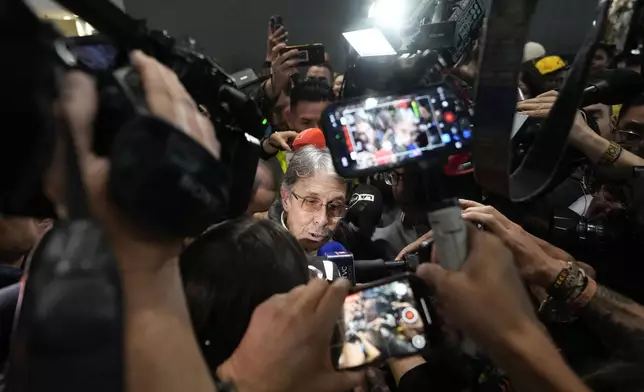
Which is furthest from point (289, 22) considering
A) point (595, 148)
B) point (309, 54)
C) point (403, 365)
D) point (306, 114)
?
point (403, 365)

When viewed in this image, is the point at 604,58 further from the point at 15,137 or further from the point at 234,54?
the point at 15,137

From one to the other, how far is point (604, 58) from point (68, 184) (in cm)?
207

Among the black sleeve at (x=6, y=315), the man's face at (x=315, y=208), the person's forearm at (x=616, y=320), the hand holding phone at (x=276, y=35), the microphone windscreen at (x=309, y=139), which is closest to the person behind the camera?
the black sleeve at (x=6, y=315)

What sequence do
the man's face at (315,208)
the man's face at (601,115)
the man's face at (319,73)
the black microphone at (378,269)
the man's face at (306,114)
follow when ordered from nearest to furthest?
the black microphone at (378,269) → the man's face at (315,208) → the man's face at (601,115) → the man's face at (306,114) → the man's face at (319,73)

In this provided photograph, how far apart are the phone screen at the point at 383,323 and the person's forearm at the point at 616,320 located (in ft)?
1.29

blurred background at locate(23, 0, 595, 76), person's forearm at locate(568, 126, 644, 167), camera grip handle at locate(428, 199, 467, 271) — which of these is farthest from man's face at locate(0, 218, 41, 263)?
blurred background at locate(23, 0, 595, 76)

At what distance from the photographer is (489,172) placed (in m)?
0.61

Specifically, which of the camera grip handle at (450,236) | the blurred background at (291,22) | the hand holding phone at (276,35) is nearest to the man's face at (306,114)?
the hand holding phone at (276,35)

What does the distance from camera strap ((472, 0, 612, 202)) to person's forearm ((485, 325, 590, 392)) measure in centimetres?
15

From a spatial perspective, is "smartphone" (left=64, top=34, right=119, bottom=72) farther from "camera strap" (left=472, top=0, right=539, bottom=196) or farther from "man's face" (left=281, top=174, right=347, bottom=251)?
"man's face" (left=281, top=174, right=347, bottom=251)

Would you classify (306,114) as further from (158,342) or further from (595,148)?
(158,342)

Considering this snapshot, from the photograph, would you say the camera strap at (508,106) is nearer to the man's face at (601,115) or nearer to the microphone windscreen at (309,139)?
the microphone windscreen at (309,139)

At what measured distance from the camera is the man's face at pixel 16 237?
1149 millimetres

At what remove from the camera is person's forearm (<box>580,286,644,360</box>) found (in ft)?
3.10
